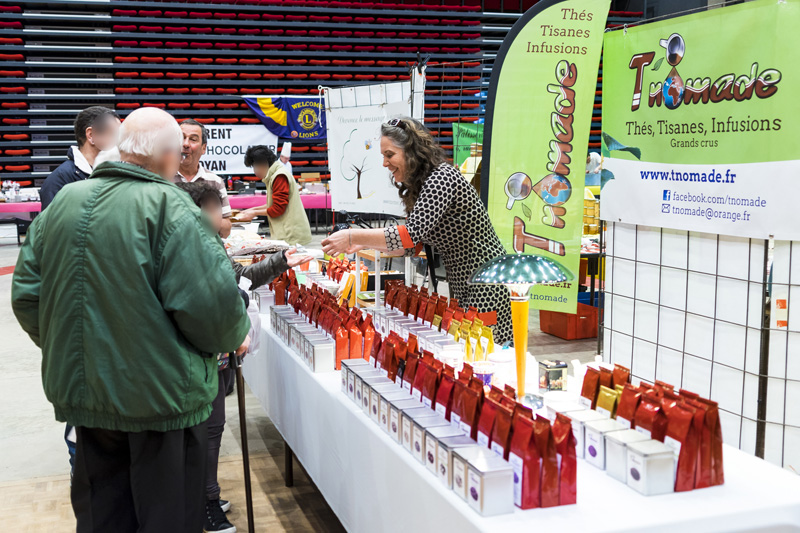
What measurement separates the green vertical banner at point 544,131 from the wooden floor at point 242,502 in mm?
1470

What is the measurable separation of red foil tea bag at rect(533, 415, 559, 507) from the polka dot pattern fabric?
1.42 m

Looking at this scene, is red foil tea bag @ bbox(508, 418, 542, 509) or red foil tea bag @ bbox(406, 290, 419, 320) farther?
red foil tea bag @ bbox(406, 290, 419, 320)

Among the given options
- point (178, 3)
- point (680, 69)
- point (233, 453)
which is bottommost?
point (233, 453)

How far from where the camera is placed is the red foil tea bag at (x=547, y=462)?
1.53 meters

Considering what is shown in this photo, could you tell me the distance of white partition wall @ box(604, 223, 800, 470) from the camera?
2564mm

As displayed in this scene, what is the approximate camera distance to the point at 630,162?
→ 120 inches

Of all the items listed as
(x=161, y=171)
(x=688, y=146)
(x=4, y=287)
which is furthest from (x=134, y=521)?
(x=4, y=287)

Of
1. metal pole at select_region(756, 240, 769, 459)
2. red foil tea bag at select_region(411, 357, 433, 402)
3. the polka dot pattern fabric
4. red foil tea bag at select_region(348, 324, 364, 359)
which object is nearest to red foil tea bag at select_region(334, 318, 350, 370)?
red foil tea bag at select_region(348, 324, 364, 359)

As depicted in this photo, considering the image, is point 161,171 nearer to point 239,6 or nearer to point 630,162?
point 630,162

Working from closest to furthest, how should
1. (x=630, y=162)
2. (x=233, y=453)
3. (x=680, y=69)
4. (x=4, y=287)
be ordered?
(x=680, y=69) < (x=630, y=162) < (x=233, y=453) < (x=4, y=287)

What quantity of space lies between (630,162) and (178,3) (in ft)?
41.9

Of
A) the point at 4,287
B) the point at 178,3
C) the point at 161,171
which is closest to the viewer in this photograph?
the point at 161,171

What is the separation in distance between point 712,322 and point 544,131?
3.92ft

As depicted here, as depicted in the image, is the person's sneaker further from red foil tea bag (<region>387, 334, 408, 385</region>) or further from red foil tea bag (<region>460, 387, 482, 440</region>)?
red foil tea bag (<region>460, 387, 482, 440</region>)
